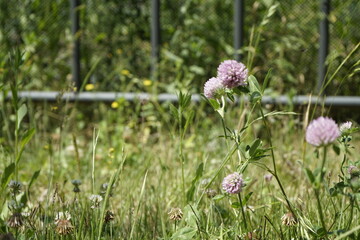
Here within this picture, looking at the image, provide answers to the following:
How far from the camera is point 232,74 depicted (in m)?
1.30

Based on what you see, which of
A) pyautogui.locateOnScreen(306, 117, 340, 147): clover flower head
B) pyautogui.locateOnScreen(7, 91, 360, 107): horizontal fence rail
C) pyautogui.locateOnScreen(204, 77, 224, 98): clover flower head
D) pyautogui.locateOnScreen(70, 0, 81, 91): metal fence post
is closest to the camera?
pyautogui.locateOnScreen(306, 117, 340, 147): clover flower head

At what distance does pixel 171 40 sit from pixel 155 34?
8.3 inches

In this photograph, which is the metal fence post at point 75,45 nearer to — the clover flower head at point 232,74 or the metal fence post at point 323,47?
the metal fence post at point 323,47

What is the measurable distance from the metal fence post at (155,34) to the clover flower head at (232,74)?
2.82 m

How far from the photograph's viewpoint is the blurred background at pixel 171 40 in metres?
4.21

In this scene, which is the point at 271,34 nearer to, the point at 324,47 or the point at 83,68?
the point at 324,47

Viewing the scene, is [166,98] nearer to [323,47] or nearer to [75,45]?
[75,45]

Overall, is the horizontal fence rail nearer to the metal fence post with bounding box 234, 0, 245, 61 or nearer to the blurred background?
the blurred background

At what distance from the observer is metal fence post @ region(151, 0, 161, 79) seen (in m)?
4.14

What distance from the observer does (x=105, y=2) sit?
4539mm

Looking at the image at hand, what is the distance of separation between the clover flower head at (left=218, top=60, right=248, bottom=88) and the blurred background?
2721 mm

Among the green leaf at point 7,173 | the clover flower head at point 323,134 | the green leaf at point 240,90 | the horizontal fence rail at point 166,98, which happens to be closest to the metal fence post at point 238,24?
the horizontal fence rail at point 166,98

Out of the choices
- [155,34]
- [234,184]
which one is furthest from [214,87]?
[155,34]

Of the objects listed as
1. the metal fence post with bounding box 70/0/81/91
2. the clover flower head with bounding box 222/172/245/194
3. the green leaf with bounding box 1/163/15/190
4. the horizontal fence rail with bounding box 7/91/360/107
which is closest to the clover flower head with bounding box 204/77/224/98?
the clover flower head with bounding box 222/172/245/194
